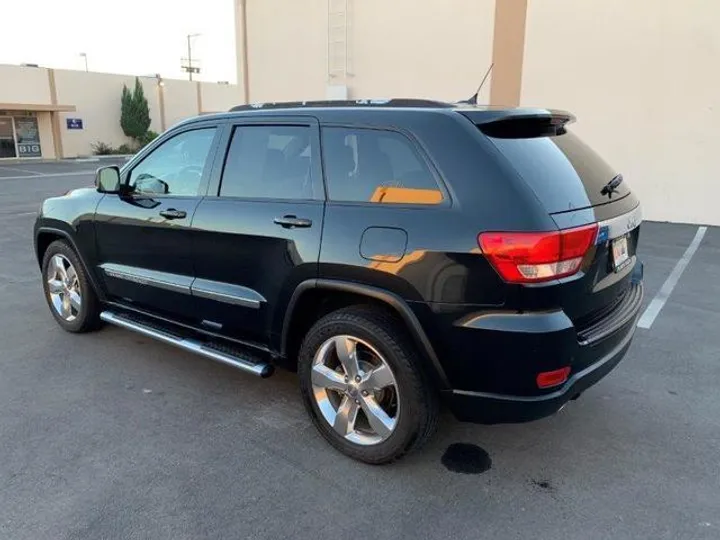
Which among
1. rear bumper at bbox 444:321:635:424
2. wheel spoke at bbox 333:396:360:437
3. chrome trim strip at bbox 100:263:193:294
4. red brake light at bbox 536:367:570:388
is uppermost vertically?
Result: chrome trim strip at bbox 100:263:193:294

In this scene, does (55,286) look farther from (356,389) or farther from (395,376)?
(395,376)

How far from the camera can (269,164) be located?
3.50 meters

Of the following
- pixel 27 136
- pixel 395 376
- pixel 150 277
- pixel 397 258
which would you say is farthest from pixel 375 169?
pixel 27 136

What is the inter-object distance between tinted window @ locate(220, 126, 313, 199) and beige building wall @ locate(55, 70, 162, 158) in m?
34.4

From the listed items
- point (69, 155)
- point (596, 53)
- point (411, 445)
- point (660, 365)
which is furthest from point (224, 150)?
point (69, 155)

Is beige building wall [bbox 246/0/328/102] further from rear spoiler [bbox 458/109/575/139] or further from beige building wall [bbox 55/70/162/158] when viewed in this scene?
beige building wall [bbox 55/70/162/158]

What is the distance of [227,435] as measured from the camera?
3365 mm

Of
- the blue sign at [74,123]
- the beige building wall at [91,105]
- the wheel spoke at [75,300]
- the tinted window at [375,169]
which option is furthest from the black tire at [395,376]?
the blue sign at [74,123]

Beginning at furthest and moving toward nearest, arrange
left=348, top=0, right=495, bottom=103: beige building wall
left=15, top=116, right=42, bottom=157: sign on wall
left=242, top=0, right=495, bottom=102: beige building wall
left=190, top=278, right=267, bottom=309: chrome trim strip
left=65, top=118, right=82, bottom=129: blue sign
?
left=65, top=118, right=82, bottom=129: blue sign < left=15, top=116, right=42, bottom=157: sign on wall < left=242, top=0, right=495, bottom=102: beige building wall < left=348, top=0, right=495, bottom=103: beige building wall < left=190, top=278, right=267, bottom=309: chrome trim strip

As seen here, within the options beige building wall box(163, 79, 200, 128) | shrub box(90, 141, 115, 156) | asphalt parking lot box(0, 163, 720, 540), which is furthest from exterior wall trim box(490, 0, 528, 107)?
beige building wall box(163, 79, 200, 128)

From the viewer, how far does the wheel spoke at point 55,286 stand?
5023mm

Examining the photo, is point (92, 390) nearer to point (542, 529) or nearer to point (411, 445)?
point (411, 445)

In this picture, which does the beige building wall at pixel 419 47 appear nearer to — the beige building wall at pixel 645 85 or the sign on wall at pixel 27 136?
the beige building wall at pixel 645 85

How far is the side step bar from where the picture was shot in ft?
11.3
